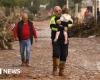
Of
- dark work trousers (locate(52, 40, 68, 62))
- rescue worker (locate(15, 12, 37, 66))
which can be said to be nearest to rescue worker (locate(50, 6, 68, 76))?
dark work trousers (locate(52, 40, 68, 62))

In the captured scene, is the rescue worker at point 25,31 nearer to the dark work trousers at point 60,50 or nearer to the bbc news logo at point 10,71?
the bbc news logo at point 10,71

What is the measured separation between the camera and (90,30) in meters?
32.8

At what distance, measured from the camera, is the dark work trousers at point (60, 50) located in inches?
524

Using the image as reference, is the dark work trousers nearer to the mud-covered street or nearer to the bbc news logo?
the mud-covered street

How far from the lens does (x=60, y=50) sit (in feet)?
43.9

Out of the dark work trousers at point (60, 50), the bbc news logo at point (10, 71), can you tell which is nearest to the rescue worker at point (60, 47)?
the dark work trousers at point (60, 50)

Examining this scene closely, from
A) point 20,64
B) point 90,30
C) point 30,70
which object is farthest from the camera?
point 90,30

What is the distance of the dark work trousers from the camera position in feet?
43.7

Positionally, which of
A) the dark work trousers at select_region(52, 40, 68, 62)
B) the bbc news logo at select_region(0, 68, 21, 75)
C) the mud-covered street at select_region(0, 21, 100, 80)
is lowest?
the mud-covered street at select_region(0, 21, 100, 80)

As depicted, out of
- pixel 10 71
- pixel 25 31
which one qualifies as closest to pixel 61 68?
pixel 10 71

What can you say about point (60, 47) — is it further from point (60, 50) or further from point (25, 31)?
point (25, 31)

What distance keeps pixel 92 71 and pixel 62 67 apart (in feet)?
4.73

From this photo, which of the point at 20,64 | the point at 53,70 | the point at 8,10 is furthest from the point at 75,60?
the point at 8,10

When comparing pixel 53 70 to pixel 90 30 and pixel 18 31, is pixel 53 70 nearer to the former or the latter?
pixel 18 31
